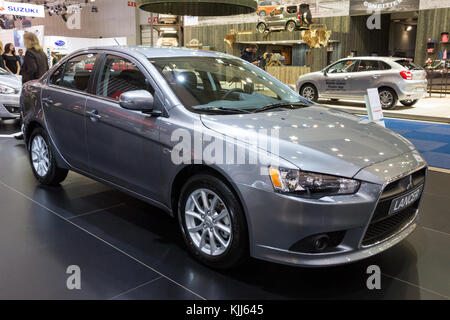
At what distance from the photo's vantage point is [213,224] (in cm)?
270

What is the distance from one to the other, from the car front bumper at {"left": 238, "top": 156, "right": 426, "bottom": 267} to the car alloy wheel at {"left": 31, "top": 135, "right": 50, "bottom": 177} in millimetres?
2674

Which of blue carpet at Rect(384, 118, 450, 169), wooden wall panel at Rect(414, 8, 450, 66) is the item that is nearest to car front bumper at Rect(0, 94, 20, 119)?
blue carpet at Rect(384, 118, 450, 169)

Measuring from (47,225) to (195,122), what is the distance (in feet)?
5.36

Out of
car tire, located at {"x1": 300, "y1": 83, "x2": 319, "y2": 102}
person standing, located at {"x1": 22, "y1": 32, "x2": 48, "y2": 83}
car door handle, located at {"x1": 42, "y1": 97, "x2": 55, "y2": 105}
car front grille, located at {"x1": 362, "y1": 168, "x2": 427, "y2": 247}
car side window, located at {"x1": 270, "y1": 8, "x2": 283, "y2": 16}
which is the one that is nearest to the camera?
car front grille, located at {"x1": 362, "y1": 168, "x2": 427, "y2": 247}

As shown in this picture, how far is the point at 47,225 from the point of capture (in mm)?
3494

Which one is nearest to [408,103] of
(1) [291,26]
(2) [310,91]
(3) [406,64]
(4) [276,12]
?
(3) [406,64]

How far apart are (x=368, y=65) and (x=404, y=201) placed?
31.7 ft

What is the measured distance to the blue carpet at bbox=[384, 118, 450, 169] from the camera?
234 inches

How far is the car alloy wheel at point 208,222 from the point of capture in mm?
2641

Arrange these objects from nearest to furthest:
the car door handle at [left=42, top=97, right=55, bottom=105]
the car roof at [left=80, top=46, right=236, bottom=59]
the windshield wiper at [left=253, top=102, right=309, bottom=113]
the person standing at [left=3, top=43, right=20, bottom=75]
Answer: the windshield wiper at [left=253, top=102, right=309, bottom=113] → the car roof at [left=80, top=46, right=236, bottom=59] → the car door handle at [left=42, top=97, right=55, bottom=105] → the person standing at [left=3, top=43, right=20, bottom=75]

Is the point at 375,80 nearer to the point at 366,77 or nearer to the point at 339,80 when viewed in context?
the point at 366,77

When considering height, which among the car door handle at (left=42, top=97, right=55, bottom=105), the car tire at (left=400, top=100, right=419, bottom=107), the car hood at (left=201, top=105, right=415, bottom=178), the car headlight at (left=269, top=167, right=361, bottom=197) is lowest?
the car tire at (left=400, top=100, right=419, bottom=107)

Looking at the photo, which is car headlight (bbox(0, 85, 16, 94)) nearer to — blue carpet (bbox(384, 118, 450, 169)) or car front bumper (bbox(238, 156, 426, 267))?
car front bumper (bbox(238, 156, 426, 267))
